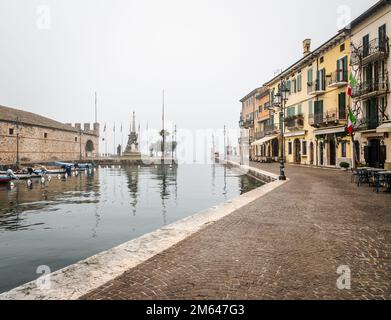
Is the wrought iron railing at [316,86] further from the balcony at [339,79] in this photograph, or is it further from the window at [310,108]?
the balcony at [339,79]

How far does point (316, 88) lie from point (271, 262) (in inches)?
1139

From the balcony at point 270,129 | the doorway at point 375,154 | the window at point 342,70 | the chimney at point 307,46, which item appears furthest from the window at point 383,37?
the balcony at point 270,129

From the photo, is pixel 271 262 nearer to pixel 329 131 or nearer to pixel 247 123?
pixel 329 131

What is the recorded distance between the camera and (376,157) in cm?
2275

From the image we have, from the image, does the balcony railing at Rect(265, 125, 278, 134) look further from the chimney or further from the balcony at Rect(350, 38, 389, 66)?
the balcony at Rect(350, 38, 389, 66)

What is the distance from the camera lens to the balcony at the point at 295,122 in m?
34.2

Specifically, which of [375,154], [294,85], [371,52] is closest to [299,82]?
[294,85]

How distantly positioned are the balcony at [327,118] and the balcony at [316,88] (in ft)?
7.29

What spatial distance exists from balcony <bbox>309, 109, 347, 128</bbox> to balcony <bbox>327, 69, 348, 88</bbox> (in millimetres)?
2385

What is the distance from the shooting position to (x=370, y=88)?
2216 cm

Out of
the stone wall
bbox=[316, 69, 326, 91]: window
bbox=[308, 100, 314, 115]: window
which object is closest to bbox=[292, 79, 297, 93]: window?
bbox=[308, 100, 314, 115]: window

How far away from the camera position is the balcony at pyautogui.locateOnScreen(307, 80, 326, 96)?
1142 inches
